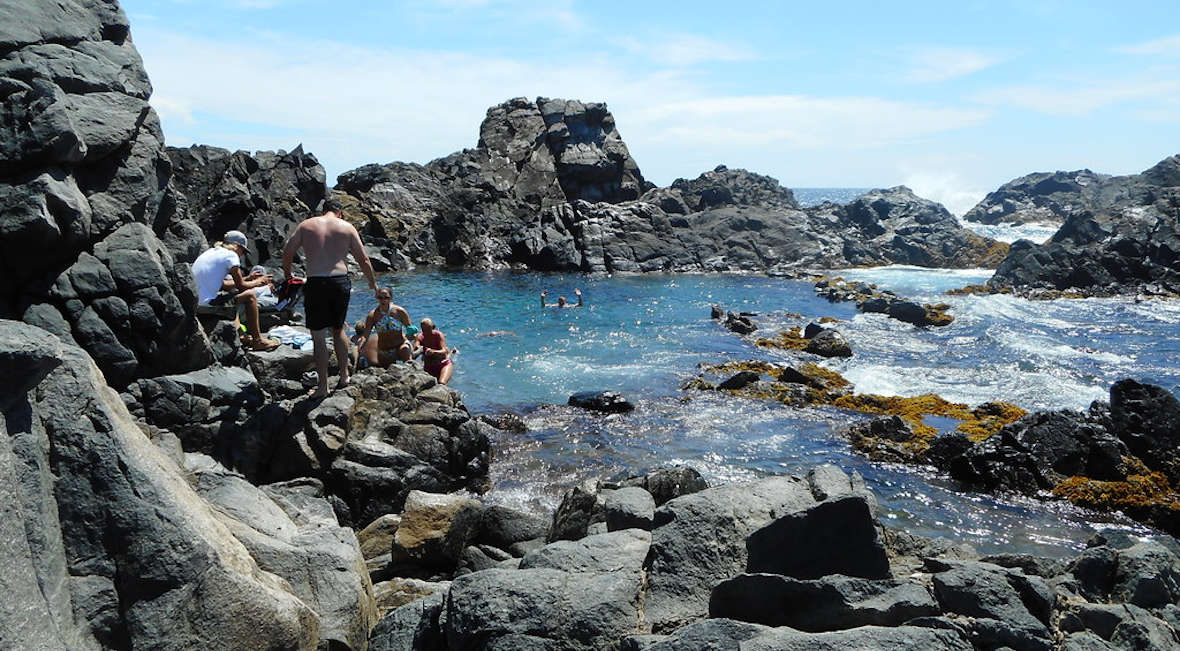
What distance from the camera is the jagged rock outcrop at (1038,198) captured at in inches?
4429

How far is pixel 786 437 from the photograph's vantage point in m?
19.6

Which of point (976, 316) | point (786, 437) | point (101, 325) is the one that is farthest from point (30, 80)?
point (976, 316)

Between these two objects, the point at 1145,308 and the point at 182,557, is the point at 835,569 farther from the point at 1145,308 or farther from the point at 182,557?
the point at 1145,308

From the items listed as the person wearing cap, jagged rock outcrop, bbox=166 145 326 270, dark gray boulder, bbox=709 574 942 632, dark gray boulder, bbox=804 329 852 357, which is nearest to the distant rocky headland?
dark gray boulder, bbox=709 574 942 632

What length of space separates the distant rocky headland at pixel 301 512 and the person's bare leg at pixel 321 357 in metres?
0.22

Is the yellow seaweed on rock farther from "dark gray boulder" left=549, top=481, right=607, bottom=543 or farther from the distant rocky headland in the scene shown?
"dark gray boulder" left=549, top=481, right=607, bottom=543

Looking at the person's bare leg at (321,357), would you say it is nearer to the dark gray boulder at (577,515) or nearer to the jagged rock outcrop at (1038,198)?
the dark gray boulder at (577,515)

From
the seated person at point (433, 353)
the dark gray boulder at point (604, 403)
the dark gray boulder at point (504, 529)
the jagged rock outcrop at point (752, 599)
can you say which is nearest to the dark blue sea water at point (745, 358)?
the dark gray boulder at point (604, 403)

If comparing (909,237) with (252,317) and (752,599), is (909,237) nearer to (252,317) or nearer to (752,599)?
(252,317)

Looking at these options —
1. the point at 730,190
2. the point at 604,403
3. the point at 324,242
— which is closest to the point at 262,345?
the point at 324,242

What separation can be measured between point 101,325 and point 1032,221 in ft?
399

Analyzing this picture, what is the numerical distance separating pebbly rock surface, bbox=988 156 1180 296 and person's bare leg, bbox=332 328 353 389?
51.6 m

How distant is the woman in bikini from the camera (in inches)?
655

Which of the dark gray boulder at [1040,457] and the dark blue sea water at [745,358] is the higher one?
the dark gray boulder at [1040,457]
